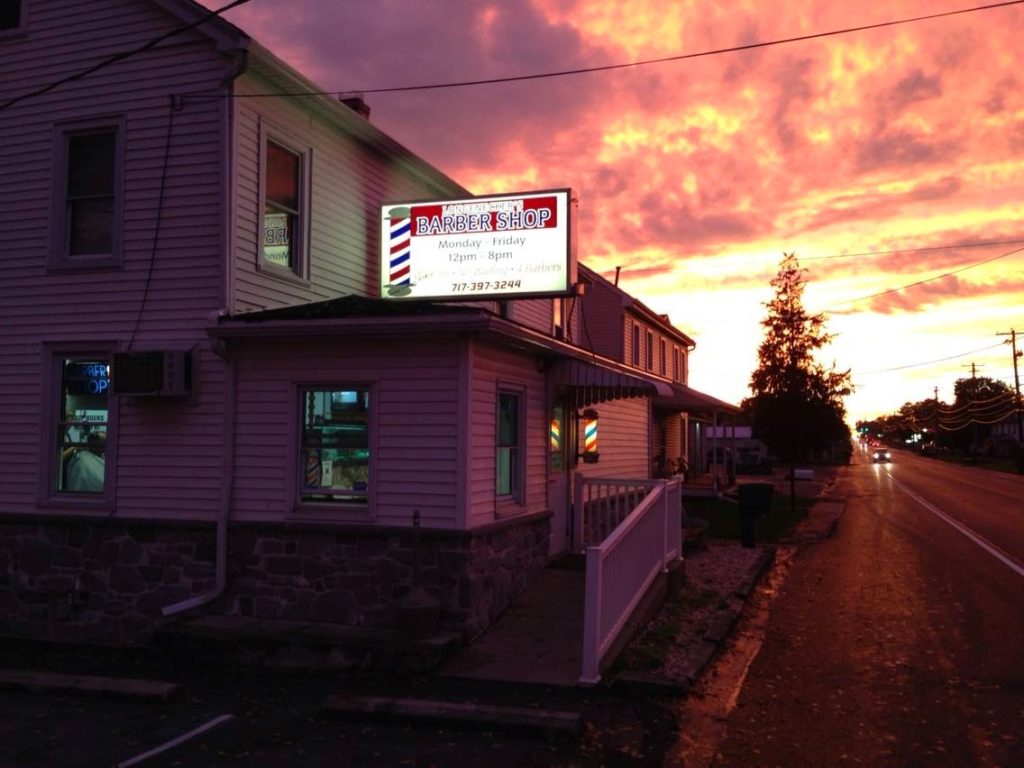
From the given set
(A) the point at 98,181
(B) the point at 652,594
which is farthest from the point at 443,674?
(A) the point at 98,181

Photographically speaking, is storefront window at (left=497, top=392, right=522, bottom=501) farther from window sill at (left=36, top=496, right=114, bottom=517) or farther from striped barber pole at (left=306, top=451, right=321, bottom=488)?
window sill at (left=36, top=496, right=114, bottom=517)

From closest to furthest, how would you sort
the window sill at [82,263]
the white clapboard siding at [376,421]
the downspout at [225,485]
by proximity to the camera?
the white clapboard siding at [376,421] → the downspout at [225,485] → the window sill at [82,263]

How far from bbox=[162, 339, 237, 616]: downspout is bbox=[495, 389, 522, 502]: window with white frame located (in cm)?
325

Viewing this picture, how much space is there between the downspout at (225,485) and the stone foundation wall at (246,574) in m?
0.08

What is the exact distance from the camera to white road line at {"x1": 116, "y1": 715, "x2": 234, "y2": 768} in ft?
21.2

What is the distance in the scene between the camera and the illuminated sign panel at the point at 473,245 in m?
13.5

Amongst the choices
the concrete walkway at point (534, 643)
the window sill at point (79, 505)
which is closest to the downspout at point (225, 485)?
the window sill at point (79, 505)

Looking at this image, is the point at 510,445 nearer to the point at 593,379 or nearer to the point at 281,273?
the point at 593,379

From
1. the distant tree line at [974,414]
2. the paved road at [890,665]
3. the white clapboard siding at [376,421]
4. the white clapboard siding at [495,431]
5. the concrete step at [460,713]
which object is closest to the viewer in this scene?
the paved road at [890,665]

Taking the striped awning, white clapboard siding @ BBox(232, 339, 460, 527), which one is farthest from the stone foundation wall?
the striped awning

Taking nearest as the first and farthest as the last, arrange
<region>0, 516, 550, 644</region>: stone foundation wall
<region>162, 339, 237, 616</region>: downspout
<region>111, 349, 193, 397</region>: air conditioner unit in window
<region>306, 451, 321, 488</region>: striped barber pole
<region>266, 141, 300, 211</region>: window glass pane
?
<region>0, 516, 550, 644</region>: stone foundation wall
<region>162, 339, 237, 616</region>: downspout
<region>111, 349, 193, 397</region>: air conditioner unit in window
<region>306, 451, 321, 488</region>: striped barber pole
<region>266, 141, 300, 211</region>: window glass pane

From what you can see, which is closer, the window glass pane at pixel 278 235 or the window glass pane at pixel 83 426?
the window glass pane at pixel 83 426

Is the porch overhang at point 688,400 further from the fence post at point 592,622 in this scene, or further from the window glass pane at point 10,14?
the window glass pane at point 10,14

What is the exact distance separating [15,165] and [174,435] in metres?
4.49
